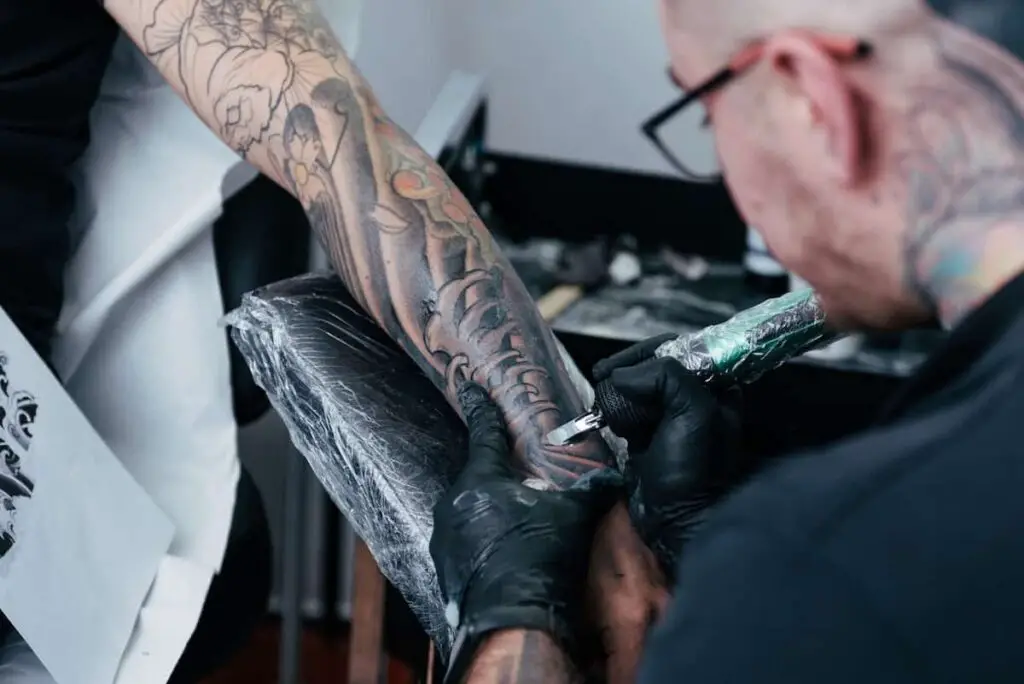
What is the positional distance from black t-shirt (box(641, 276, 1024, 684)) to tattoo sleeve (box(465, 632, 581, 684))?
0.23 metres

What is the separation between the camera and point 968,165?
500 mm

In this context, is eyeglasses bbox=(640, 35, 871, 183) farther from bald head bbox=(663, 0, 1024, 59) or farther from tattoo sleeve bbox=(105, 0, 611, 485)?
tattoo sleeve bbox=(105, 0, 611, 485)

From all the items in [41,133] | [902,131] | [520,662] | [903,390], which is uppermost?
[41,133]

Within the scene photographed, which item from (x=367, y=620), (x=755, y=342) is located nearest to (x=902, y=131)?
(x=755, y=342)

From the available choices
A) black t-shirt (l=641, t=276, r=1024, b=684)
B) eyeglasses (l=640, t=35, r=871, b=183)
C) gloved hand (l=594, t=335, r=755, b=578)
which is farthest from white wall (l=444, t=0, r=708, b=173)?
black t-shirt (l=641, t=276, r=1024, b=684)

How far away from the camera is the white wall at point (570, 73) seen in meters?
1.50

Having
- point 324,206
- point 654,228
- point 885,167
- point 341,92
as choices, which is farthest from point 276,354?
point 654,228

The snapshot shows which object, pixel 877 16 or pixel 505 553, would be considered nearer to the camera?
pixel 877 16

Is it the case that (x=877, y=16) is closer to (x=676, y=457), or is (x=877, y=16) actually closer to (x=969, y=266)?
(x=969, y=266)

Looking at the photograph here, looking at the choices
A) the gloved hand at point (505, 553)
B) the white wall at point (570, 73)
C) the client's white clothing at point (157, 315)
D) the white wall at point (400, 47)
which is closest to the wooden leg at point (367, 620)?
the client's white clothing at point (157, 315)

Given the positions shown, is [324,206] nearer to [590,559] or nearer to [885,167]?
[590,559]

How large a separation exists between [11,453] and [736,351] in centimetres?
58

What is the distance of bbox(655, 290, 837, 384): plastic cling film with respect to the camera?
0.80 metres

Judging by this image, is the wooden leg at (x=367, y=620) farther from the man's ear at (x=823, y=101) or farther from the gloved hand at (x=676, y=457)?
the man's ear at (x=823, y=101)
